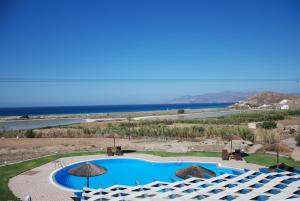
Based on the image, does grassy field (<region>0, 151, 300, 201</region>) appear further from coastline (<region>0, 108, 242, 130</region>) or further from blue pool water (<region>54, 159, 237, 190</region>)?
coastline (<region>0, 108, 242, 130</region>)

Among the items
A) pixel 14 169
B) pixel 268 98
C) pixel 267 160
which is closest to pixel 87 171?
pixel 14 169

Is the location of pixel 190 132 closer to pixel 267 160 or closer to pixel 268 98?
pixel 267 160

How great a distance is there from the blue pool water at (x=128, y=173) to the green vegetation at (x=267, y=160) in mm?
2600

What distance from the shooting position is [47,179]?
13.7 meters

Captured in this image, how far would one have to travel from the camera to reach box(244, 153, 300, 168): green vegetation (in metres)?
16.4

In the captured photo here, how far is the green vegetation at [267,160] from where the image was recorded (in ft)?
53.9

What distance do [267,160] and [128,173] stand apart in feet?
29.6

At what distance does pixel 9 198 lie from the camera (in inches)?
426

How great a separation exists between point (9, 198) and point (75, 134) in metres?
18.9

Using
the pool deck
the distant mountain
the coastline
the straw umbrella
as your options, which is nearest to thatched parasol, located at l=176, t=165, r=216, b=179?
the straw umbrella

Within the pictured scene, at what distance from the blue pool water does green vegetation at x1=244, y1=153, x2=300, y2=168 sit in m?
2.60

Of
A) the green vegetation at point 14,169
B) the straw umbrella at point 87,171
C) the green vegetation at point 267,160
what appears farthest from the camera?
the green vegetation at point 267,160

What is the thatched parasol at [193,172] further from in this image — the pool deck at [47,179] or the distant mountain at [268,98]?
the distant mountain at [268,98]

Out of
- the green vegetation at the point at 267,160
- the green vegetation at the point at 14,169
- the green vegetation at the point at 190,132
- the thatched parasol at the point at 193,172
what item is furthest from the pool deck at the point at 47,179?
the green vegetation at the point at 190,132
